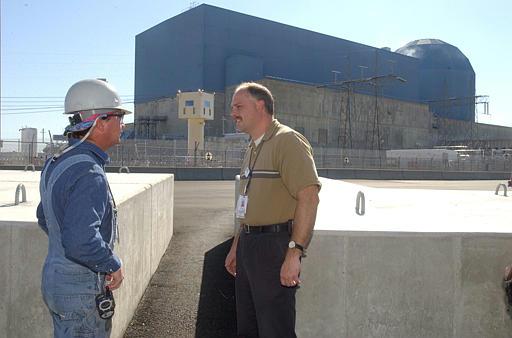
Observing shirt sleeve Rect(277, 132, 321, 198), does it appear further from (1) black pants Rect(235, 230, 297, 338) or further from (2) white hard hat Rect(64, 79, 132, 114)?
(2) white hard hat Rect(64, 79, 132, 114)

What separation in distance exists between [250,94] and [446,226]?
225 centimetres

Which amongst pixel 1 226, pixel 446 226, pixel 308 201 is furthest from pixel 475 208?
pixel 1 226

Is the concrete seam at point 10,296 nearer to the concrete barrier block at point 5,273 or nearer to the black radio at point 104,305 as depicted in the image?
the concrete barrier block at point 5,273

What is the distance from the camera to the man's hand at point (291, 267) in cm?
291

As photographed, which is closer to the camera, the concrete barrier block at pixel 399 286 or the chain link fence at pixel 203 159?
the concrete barrier block at pixel 399 286

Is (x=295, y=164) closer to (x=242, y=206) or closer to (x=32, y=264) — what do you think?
(x=242, y=206)

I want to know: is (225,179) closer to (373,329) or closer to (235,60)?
(373,329)

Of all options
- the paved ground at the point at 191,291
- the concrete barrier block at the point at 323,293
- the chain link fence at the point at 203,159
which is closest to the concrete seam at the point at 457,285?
the concrete barrier block at the point at 323,293

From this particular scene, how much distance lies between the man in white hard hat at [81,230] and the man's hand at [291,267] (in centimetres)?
96

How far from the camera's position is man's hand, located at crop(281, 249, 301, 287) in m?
2.91

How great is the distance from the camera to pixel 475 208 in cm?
636

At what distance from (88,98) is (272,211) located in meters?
1.28

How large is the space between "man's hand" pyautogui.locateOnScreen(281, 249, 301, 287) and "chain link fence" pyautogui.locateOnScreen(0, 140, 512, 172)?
53.9ft

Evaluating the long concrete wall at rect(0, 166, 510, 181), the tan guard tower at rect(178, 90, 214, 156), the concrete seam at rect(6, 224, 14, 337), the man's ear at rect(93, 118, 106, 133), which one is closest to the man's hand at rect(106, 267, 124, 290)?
the man's ear at rect(93, 118, 106, 133)
